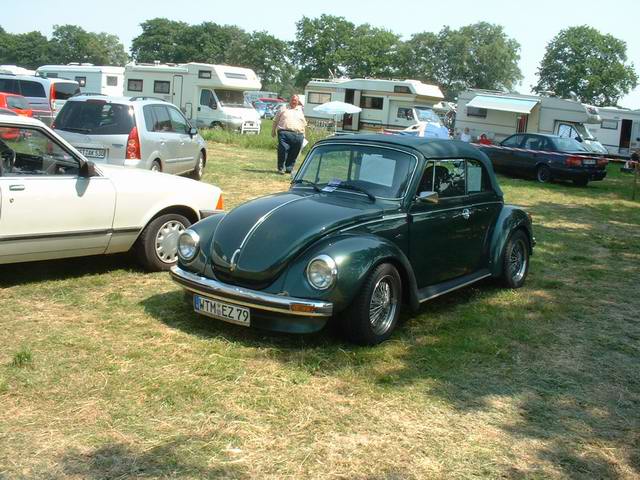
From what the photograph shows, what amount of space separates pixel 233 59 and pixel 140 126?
94313 mm

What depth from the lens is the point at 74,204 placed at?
6504mm

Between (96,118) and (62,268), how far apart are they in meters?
4.48

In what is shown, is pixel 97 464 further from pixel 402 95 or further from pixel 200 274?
pixel 402 95

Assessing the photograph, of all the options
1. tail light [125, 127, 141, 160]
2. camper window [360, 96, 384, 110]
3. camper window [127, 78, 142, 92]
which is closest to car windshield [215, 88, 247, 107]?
camper window [127, 78, 142, 92]

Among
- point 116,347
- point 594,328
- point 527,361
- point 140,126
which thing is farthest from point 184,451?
point 140,126

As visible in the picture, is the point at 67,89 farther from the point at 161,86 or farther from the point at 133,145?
the point at 133,145

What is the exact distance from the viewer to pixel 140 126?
37.2 ft

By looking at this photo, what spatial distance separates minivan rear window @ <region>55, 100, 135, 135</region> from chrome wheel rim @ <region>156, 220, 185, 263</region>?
171 inches

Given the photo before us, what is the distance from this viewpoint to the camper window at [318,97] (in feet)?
124

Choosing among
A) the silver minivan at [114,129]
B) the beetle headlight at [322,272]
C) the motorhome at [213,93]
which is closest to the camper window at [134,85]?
the motorhome at [213,93]

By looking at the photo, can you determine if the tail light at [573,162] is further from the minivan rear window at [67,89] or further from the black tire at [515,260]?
the minivan rear window at [67,89]

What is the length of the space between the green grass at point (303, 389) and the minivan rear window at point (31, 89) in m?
14.9

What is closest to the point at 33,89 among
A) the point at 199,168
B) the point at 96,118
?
the point at 199,168

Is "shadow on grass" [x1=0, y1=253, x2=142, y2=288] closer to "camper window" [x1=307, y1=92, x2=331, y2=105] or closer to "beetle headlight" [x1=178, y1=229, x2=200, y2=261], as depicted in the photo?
"beetle headlight" [x1=178, y1=229, x2=200, y2=261]
